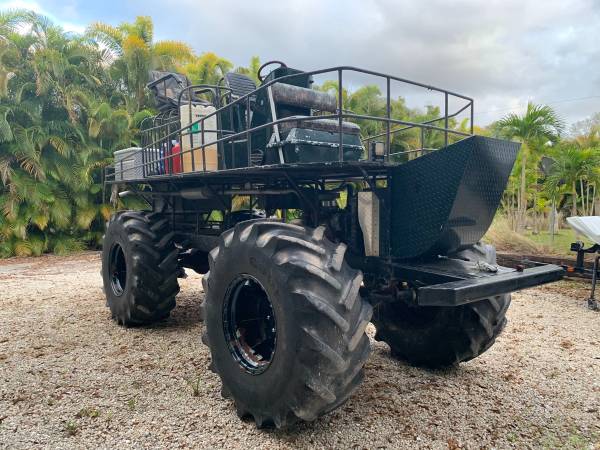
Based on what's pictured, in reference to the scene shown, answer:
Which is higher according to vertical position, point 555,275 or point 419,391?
point 555,275

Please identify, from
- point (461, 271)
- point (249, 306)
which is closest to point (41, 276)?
point (249, 306)

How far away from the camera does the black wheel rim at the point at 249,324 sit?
136 inches

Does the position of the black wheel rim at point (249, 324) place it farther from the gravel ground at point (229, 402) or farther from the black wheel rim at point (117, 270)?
the black wheel rim at point (117, 270)

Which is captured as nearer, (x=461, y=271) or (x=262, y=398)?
(x=262, y=398)

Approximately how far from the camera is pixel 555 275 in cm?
341

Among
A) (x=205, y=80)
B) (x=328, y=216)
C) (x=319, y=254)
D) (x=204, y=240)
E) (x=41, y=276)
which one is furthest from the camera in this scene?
(x=205, y=80)

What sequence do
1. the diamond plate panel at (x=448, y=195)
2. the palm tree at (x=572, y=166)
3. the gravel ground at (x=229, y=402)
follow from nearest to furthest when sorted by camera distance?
1. the diamond plate panel at (x=448, y=195)
2. the gravel ground at (x=229, y=402)
3. the palm tree at (x=572, y=166)

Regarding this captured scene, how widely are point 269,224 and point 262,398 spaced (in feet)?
3.84

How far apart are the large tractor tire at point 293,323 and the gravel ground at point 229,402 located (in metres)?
0.31

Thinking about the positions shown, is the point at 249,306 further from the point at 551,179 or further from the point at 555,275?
the point at 551,179

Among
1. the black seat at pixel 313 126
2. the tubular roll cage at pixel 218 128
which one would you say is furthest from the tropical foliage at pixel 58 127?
the black seat at pixel 313 126

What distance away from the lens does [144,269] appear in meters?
5.27

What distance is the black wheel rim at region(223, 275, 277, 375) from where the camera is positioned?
346cm

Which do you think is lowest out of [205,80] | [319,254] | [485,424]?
[485,424]
